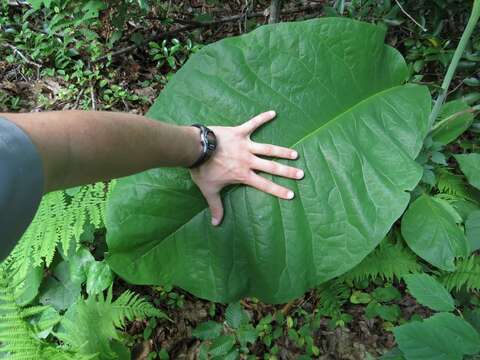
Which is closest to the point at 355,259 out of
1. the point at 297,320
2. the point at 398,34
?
the point at 297,320

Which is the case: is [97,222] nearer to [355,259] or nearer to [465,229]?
[355,259]

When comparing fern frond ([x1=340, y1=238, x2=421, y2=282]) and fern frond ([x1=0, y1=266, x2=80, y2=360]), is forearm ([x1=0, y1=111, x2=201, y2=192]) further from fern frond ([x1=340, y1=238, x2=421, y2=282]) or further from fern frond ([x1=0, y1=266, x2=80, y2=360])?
fern frond ([x1=340, y1=238, x2=421, y2=282])

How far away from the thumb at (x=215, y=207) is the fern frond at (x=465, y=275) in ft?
3.11

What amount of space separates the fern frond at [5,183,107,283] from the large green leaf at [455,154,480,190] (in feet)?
4.65

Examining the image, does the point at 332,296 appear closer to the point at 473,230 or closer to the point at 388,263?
the point at 388,263

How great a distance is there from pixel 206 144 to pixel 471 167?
1.10 metres

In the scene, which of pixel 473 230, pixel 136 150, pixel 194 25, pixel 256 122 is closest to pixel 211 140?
pixel 256 122

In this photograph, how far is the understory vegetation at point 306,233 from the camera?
1.28m

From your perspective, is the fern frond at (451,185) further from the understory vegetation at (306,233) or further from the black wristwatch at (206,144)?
the black wristwatch at (206,144)

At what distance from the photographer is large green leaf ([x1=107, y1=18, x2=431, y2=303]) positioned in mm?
1270

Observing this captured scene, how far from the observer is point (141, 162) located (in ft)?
3.19

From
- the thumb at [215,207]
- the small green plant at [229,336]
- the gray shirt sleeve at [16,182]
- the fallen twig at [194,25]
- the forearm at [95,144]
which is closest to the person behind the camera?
the gray shirt sleeve at [16,182]

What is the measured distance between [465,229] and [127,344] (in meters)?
1.38

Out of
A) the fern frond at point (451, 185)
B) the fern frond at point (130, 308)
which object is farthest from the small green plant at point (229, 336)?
the fern frond at point (451, 185)
